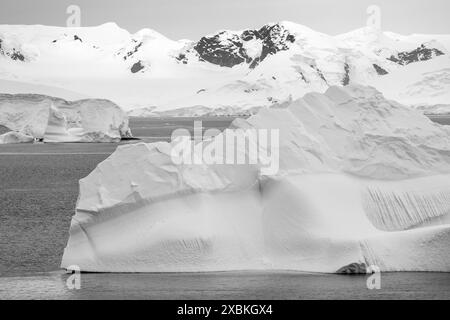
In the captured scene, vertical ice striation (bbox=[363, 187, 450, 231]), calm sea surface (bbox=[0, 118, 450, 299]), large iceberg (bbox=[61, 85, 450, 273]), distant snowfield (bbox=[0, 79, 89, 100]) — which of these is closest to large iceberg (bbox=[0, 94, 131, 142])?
distant snowfield (bbox=[0, 79, 89, 100])

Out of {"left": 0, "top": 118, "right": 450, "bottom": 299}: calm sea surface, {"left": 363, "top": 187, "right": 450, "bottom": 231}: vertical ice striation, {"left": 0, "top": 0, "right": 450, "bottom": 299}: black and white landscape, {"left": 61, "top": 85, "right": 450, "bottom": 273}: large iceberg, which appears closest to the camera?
{"left": 0, "top": 118, "right": 450, "bottom": 299}: calm sea surface

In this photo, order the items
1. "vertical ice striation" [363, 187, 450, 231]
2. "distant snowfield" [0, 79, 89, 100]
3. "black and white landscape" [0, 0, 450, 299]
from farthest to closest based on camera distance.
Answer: "distant snowfield" [0, 79, 89, 100] < "vertical ice striation" [363, 187, 450, 231] < "black and white landscape" [0, 0, 450, 299]

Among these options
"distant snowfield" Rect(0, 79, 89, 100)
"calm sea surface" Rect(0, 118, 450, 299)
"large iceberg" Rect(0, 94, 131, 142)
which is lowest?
"calm sea surface" Rect(0, 118, 450, 299)

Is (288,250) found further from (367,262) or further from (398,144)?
(398,144)

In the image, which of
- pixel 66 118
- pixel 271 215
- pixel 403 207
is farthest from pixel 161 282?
pixel 66 118

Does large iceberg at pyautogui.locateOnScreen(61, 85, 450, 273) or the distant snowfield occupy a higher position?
the distant snowfield

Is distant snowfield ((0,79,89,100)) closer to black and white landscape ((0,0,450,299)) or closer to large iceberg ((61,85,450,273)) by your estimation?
black and white landscape ((0,0,450,299))

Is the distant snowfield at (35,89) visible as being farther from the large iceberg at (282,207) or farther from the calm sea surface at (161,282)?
the large iceberg at (282,207)
